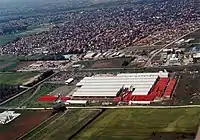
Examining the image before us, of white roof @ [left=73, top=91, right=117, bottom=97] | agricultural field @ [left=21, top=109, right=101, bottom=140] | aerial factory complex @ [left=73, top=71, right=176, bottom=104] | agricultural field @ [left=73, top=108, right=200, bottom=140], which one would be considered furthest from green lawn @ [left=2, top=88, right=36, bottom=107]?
agricultural field @ [left=73, top=108, right=200, bottom=140]

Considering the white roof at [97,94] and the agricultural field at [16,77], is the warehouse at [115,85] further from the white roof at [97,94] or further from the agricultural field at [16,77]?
the agricultural field at [16,77]

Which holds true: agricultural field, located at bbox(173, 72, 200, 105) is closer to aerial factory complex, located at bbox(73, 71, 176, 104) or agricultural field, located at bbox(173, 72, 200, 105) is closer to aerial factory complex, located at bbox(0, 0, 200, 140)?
aerial factory complex, located at bbox(0, 0, 200, 140)

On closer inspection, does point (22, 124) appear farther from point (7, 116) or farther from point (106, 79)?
point (106, 79)

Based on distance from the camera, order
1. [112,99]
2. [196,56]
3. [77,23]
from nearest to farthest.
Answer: [112,99] → [196,56] → [77,23]

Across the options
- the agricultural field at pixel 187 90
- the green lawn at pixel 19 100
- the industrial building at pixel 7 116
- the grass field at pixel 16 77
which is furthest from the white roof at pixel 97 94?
the grass field at pixel 16 77

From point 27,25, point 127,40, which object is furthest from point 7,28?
point 127,40

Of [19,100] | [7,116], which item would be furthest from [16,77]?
[7,116]

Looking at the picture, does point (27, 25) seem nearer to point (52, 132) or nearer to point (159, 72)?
point (159, 72)
